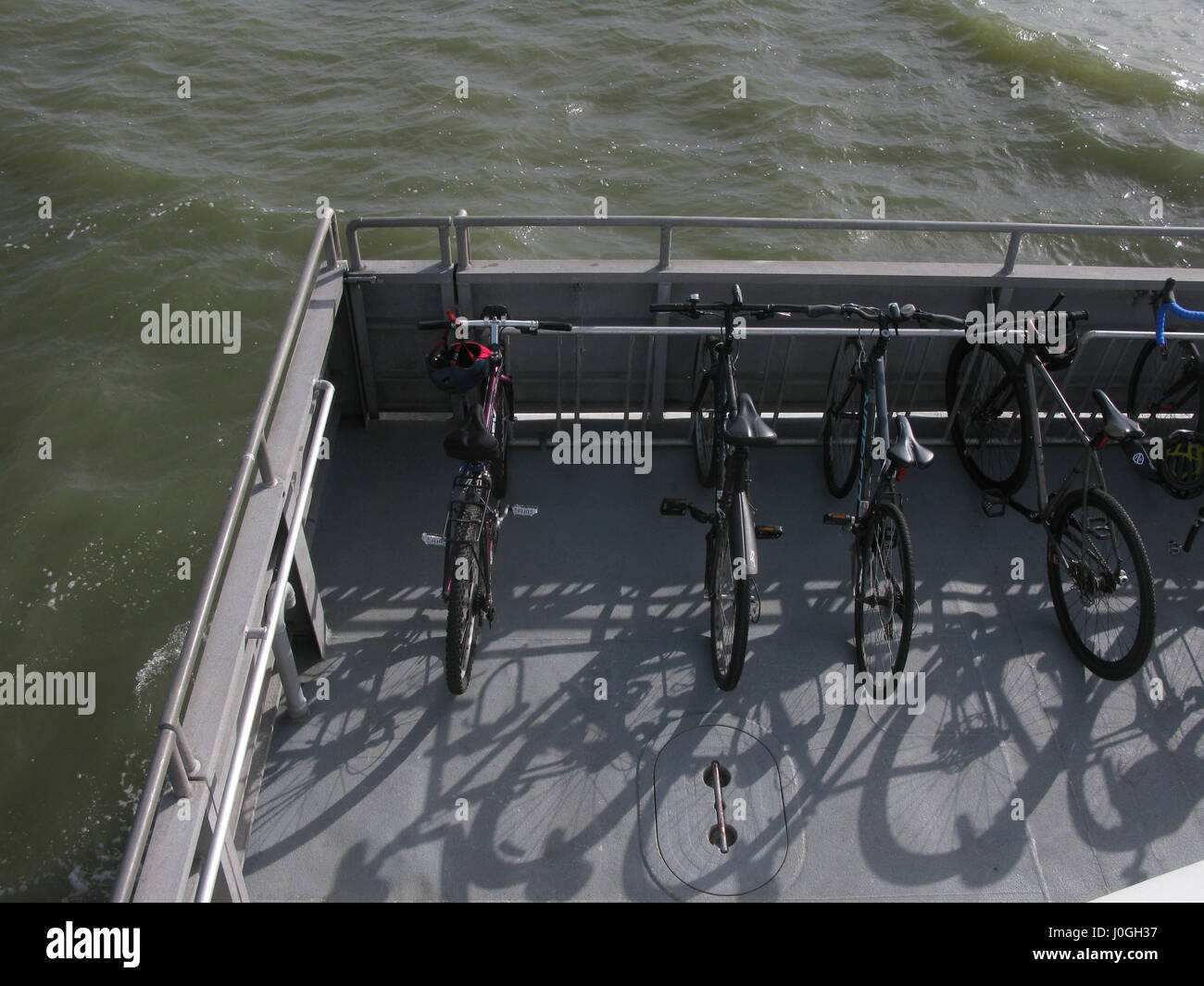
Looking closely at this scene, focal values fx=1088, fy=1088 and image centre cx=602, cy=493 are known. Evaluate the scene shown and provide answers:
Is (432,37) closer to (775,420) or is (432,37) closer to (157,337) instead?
(157,337)

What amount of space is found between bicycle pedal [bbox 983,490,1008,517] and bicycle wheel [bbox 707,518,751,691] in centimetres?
176

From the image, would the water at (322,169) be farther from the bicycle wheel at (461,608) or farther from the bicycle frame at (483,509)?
the bicycle frame at (483,509)

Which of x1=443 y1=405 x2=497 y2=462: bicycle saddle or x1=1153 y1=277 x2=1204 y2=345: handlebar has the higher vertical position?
x1=1153 y1=277 x2=1204 y2=345: handlebar

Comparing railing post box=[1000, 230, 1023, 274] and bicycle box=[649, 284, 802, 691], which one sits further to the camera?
railing post box=[1000, 230, 1023, 274]

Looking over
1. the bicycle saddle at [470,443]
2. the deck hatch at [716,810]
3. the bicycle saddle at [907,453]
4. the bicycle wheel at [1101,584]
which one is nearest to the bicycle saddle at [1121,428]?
the bicycle wheel at [1101,584]

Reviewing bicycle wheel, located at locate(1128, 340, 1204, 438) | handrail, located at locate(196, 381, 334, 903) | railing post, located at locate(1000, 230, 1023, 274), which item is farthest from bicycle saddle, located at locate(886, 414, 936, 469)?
handrail, located at locate(196, 381, 334, 903)

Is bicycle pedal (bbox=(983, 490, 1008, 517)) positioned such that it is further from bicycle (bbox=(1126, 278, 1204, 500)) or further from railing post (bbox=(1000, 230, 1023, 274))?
railing post (bbox=(1000, 230, 1023, 274))

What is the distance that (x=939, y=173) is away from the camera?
1703cm

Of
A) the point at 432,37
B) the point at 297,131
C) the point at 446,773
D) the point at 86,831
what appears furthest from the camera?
the point at 432,37

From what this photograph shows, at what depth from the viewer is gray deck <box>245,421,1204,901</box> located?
441cm

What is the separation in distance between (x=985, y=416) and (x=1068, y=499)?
1.00 metres

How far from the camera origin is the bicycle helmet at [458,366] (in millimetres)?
5258

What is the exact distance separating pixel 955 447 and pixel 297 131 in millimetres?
13143

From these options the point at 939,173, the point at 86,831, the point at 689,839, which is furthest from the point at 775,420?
the point at 939,173
